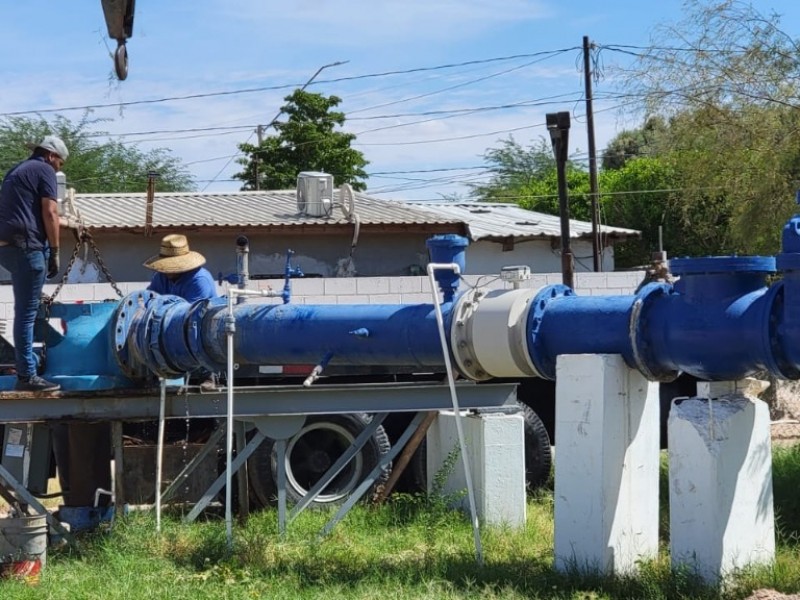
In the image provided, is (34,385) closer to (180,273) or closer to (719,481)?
(180,273)

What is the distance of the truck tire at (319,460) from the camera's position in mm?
10055

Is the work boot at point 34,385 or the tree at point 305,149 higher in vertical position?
the tree at point 305,149

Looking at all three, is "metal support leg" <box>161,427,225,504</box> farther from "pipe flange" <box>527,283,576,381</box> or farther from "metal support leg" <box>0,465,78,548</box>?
"pipe flange" <box>527,283,576,381</box>

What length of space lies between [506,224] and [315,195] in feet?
17.1

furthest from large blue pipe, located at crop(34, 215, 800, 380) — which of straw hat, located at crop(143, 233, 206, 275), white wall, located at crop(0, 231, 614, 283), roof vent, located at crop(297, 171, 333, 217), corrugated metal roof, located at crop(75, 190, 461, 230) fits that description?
roof vent, located at crop(297, 171, 333, 217)

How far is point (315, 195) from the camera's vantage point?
2464 cm

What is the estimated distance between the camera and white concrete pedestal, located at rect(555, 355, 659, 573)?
6812 millimetres

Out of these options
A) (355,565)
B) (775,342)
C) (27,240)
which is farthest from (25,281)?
(775,342)

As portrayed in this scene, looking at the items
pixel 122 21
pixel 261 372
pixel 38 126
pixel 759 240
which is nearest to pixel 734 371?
pixel 122 21

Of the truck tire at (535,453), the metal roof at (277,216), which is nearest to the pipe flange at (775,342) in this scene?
the truck tire at (535,453)

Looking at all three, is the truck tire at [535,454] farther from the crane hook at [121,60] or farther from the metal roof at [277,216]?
the metal roof at [277,216]

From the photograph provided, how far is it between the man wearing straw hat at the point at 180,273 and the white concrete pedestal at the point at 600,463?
136 inches

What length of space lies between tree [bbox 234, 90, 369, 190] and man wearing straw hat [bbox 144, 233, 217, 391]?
27174 mm

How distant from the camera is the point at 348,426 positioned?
1033 cm
